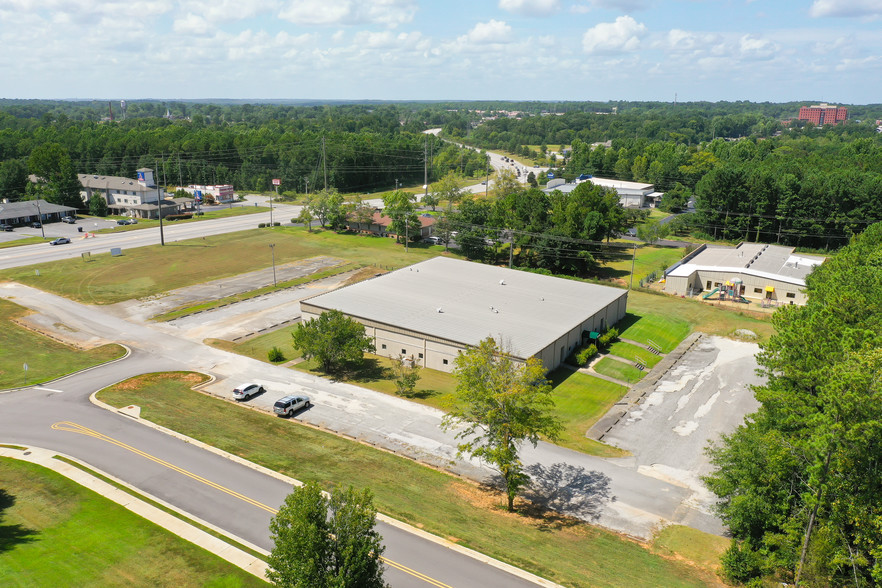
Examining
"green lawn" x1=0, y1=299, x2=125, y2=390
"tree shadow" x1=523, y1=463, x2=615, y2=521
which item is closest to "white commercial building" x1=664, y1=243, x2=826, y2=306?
"tree shadow" x1=523, y1=463, x2=615, y2=521

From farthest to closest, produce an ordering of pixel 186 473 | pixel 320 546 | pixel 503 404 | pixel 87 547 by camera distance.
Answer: pixel 186 473 < pixel 503 404 < pixel 87 547 < pixel 320 546

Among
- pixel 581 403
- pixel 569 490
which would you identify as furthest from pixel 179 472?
pixel 581 403

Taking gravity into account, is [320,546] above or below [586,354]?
above

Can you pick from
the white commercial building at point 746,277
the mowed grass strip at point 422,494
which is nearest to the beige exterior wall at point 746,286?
the white commercial building at point 746,277

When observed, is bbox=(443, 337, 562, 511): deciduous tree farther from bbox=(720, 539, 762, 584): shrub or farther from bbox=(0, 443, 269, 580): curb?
bbox=(0, 443, 269, 580): curb

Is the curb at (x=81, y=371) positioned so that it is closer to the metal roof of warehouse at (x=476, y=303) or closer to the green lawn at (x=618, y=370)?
the metal roof of warehouse at (x=476, y=303)

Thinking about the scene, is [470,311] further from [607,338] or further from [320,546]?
[320,546]
